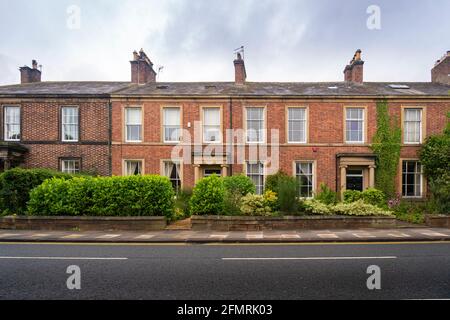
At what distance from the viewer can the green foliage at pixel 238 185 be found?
11515 mm

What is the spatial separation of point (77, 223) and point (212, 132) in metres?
9.35

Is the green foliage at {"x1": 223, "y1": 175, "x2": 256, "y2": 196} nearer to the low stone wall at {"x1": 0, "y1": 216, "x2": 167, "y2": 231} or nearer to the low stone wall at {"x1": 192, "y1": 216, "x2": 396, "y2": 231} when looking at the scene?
the low stone wall at {"x1": 192, "y1": 216, "x2": 396, "y2": 231}

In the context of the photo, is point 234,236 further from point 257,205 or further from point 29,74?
point 29,74

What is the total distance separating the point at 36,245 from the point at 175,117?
1079cm

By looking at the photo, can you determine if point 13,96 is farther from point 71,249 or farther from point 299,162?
point 299,162

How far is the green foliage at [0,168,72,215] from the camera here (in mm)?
10797

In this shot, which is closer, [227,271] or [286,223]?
[227,271]

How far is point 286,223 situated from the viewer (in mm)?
10062

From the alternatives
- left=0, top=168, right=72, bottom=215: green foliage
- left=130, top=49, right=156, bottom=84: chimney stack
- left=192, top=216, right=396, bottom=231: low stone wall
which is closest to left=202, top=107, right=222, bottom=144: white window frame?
left=130, top=49, right=156, bottom=84: chimney stack

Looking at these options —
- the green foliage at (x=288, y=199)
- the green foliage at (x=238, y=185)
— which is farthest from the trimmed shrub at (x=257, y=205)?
the green foliage at (x=238, y=185)

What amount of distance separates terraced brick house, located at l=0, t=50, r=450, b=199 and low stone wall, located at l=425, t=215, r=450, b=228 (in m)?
5.78

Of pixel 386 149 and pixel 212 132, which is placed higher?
pixel 212 132

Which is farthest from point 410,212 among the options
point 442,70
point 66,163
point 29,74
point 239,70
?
point 29,74

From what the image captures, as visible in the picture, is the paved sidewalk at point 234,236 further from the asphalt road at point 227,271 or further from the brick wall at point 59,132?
the brick wall at point 59,132
